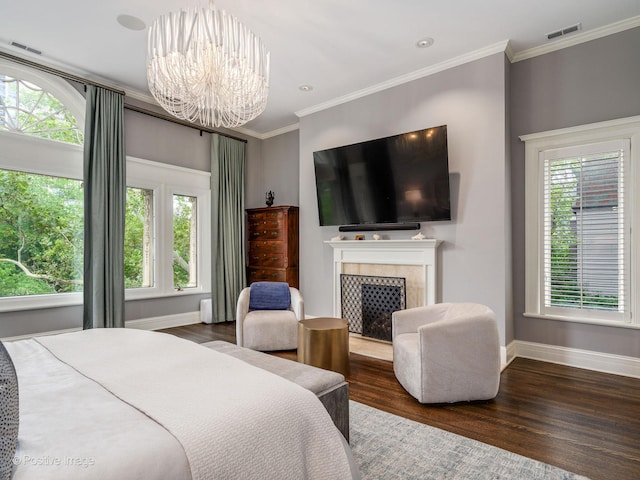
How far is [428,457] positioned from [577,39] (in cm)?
390

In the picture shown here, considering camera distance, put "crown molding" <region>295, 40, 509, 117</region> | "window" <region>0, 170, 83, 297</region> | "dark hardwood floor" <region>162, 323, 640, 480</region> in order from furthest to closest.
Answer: "window" <region>0, 170, 83, 297</region> → "crown molding" <region>295, 40, 509, 117</region> → "dark hardwood floor" <region>162, 323, 640, 480</region>

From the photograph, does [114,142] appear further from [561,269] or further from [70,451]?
[561,269]

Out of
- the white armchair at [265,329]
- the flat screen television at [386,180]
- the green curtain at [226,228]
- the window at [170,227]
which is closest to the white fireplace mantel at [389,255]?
the flat screen television at [386,180]

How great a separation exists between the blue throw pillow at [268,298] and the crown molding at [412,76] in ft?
8.63

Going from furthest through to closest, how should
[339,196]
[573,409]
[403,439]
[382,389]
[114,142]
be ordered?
1. [339,196]
2. [114,142]
3. [382,389]
4. [573,409]
5. [403,439]

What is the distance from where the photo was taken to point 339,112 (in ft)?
15.7

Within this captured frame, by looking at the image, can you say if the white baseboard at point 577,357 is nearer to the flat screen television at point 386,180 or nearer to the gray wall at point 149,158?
the flat screen television at point 386,180

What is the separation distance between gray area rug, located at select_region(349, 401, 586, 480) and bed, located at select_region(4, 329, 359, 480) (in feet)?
2.10

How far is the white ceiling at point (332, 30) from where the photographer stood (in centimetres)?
295

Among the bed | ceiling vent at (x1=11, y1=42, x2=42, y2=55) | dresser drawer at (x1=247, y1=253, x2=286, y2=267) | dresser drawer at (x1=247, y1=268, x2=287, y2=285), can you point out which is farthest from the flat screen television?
ceiling vent at (x1=11, y1=42, x2=42, y2=55)

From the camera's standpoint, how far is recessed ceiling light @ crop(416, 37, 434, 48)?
11.3ft

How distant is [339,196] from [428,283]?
1564mm

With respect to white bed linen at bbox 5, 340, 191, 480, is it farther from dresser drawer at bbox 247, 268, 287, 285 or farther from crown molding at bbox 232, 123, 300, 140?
crown molding at bbox 232, 123, 300, 140

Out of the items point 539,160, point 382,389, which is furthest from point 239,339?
point 539,160
